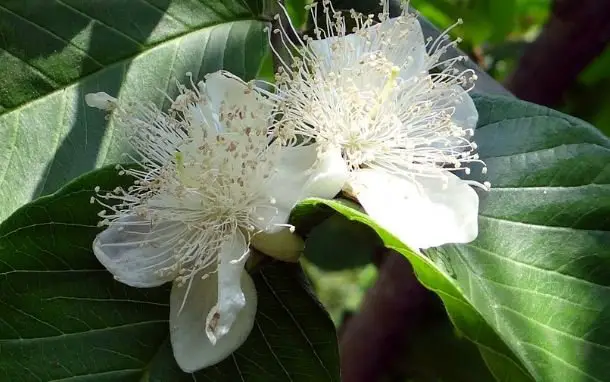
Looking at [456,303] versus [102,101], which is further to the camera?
[102,101]

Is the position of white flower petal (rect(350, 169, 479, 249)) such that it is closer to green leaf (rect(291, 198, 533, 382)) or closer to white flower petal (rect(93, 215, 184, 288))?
green leaf (rect(291, 198, 533, 382))

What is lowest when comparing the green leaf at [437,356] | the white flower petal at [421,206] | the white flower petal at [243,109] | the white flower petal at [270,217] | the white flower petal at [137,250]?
the green leaf at [437,356]

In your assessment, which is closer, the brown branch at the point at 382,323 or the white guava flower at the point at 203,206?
the white guava flower at the point at 203,206

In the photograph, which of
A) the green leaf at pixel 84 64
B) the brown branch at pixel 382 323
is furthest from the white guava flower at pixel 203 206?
the brown branch at pixel 382 323

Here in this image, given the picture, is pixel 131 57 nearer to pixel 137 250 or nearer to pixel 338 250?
pixel 137 250

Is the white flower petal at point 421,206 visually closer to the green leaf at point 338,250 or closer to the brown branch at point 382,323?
the brown branch at point 382,323

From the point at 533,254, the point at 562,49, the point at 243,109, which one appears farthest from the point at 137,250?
the point at 562,49

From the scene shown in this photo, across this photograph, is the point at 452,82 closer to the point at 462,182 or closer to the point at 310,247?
the point at 462,182
